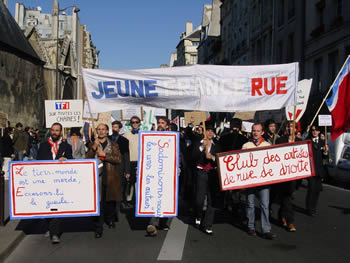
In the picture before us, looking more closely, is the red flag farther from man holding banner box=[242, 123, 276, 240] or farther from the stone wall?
the stone wall

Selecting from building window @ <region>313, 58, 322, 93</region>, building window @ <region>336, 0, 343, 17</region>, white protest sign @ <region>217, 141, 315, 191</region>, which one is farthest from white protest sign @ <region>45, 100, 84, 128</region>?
building window @ <region>313, 58, 322, 93</region>

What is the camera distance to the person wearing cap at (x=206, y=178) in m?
6.73

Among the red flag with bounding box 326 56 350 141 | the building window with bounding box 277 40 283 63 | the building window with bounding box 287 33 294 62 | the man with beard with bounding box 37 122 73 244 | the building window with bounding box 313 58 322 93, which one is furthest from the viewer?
the building window with bounding box 277 40 283 63

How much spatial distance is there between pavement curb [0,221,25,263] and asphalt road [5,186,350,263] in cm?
8

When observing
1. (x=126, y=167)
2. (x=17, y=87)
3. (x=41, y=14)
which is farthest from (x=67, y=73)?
(x=126, y=167)

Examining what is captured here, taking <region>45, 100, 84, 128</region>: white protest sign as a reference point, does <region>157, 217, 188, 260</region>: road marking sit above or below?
below

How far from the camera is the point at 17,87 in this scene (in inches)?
1227

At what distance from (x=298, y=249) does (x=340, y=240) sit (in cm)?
95

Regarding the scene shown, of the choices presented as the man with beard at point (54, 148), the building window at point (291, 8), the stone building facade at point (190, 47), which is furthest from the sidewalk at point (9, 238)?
the stone building facade at point (190, 47)

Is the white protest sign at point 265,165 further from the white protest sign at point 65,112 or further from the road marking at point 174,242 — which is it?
the white protest sign at point 65,112

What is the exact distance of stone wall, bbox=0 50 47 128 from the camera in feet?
94.6

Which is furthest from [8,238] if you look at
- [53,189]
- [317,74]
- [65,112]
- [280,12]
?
[280,12]

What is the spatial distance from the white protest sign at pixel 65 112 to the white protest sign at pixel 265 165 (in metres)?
7.41

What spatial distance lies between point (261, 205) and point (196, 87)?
81.3 inches
